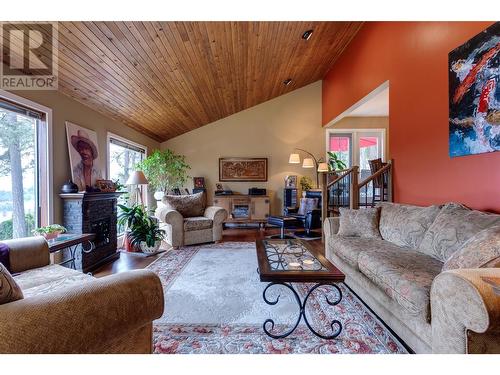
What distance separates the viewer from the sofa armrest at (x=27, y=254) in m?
1.82

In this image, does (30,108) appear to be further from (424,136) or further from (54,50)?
(424,136)

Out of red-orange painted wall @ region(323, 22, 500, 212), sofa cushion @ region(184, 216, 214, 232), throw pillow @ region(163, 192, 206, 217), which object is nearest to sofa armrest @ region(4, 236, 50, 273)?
sofa cushion @ region(184, 216, 214, 232)

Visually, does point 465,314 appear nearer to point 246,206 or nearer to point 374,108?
point 246,206

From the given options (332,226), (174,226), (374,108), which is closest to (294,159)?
(374,108)

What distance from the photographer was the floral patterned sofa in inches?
44.0

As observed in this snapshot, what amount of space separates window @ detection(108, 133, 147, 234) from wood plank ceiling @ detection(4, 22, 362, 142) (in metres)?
0.39

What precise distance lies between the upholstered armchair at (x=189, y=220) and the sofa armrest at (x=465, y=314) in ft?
11.7

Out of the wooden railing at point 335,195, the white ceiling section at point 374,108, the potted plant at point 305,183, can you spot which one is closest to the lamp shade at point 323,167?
the potted plant at point 305,183

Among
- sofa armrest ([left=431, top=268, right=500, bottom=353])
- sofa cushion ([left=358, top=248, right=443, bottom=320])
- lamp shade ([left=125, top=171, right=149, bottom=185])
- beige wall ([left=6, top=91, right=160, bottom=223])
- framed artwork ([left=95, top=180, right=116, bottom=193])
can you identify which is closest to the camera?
sofa armrest ([left=431, top=268, right=500, bottom=353])

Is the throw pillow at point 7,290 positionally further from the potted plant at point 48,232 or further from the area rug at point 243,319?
the potted plant at point 48,232

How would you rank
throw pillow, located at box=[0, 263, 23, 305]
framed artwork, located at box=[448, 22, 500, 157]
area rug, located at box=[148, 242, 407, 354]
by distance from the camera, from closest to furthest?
throw pillow, located at box=[0, 263, 23, 305]
area rug, located at box=[148, 242, 407, 354]
framed artwork, located at box=[448, 22, 500, 157]

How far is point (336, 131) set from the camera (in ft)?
22.1

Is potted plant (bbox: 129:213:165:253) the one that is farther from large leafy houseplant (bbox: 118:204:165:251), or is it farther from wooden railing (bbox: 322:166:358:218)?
wooden railing (bbox: 322:166:358:218)
